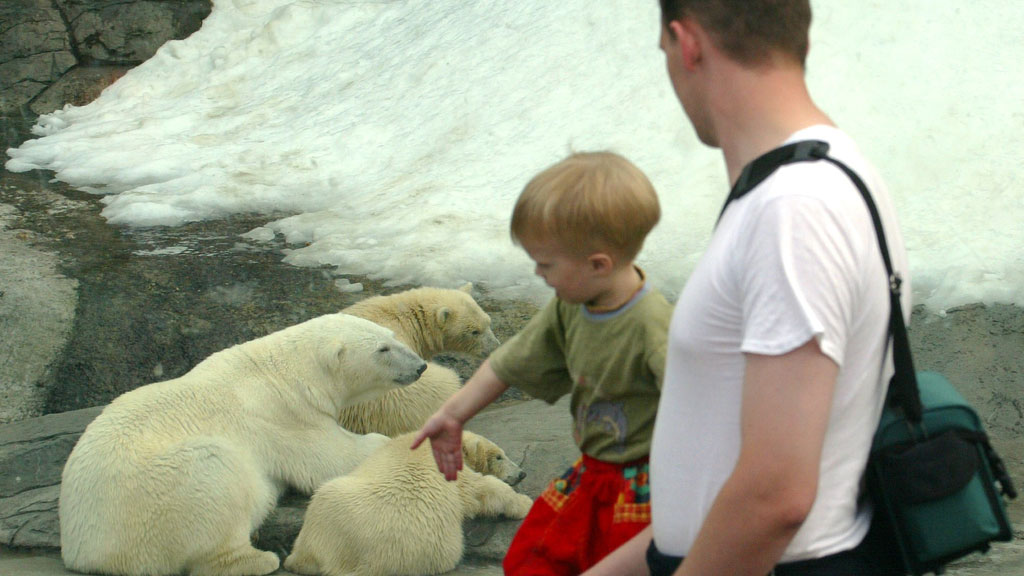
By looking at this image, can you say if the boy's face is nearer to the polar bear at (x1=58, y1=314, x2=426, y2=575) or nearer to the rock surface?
the polar bear at (x1=58, y1=314, x2=426, y2=575)

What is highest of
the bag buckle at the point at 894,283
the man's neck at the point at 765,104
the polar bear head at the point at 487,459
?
the man's neck at the point at 765,104

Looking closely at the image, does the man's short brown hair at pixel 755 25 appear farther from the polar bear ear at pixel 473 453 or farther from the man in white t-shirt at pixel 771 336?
the polar bear ear at pixel 473 453

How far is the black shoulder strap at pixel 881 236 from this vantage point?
1485mm

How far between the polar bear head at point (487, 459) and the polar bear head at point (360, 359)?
517 mm

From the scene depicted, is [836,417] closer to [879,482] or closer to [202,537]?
[879,482]

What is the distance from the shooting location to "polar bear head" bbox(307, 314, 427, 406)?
4465 millimetres

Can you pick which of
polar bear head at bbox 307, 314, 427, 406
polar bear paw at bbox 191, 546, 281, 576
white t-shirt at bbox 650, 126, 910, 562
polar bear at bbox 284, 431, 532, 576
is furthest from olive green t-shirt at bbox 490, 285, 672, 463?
polar bear head at bbox 307, 314, 427, 406

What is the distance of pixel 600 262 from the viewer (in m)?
2.20

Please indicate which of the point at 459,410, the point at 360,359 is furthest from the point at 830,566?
the point at 360,359

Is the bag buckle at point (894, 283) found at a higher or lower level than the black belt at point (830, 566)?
higher

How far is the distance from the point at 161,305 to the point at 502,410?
7.74 feet

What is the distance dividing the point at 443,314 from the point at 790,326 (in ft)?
13.3

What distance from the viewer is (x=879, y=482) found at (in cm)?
158

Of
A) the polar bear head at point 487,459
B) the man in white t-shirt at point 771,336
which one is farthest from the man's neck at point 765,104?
the polar bear head at point 487,459
